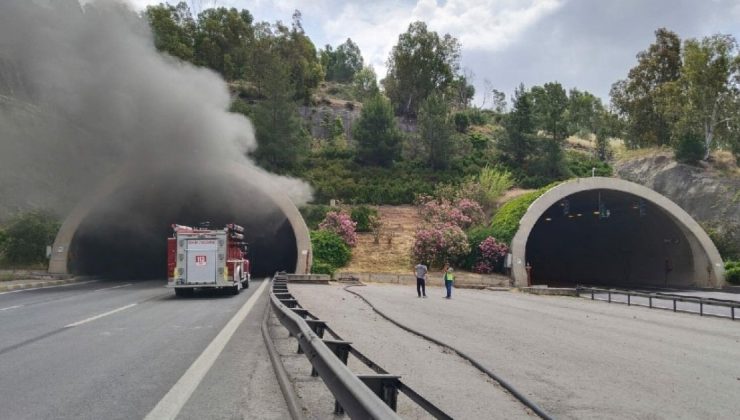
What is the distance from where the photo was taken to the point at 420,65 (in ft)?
254

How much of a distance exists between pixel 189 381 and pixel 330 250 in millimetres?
29192

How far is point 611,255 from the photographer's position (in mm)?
42594

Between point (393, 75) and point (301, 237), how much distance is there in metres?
52.2

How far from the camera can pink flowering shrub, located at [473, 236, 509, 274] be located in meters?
33.5

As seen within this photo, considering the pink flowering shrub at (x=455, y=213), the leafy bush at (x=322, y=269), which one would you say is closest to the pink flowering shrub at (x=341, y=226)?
the leafy bush at (x=322, y=269)

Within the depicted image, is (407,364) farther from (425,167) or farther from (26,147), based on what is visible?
(425,167)

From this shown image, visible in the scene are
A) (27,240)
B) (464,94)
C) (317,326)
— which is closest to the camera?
(317,326)

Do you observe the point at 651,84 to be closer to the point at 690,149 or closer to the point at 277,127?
the point at 690,149

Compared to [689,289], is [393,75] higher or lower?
higher

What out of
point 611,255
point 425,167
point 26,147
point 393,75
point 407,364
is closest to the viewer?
point 407,364

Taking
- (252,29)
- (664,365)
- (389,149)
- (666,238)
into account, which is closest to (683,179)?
(666,238)

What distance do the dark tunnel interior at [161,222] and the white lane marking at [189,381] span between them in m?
22.8

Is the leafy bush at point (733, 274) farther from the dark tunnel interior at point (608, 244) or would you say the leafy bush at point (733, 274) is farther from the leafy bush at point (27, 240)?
the leafy bush at point (27, 240)

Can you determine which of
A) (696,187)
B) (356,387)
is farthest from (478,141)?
(356,387)
